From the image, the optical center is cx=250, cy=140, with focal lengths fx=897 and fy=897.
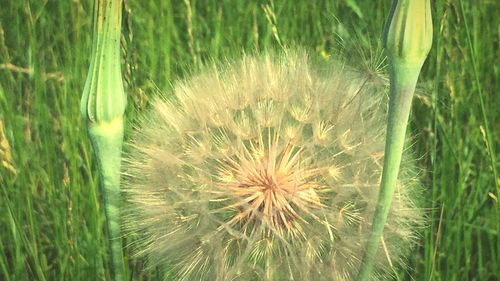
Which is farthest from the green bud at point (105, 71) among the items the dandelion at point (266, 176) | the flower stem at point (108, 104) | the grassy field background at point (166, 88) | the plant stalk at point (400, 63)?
the plant stalk at point (400, 63)

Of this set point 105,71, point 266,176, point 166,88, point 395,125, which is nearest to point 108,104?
point 105,71

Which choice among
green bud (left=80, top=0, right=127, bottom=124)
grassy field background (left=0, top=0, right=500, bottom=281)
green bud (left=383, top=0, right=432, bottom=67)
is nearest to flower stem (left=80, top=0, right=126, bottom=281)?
green bud (left=80, top=0, right=127, bottom=124)

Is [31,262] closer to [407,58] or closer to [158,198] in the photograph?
[158,198]

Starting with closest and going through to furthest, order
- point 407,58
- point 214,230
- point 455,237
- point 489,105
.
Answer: point 407,58 < point 214,230 < point 455,237 < point 489,105

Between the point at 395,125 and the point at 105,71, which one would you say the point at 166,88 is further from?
the point at 395,125

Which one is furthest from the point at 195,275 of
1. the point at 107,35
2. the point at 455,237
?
the point at 455,237

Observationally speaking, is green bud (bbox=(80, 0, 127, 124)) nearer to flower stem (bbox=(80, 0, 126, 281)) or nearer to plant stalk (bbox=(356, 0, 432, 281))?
flower stem (bbox=(80, 0, 126, 281))

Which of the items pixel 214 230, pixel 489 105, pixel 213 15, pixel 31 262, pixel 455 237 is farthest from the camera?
pixel 213 15
